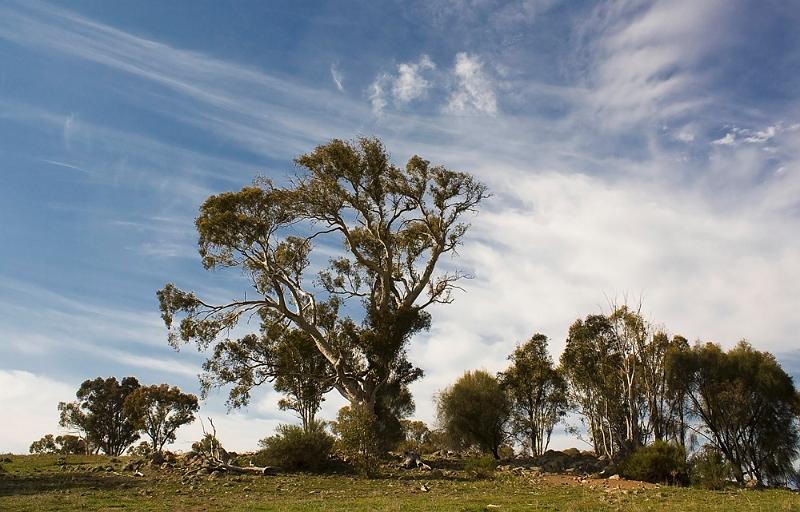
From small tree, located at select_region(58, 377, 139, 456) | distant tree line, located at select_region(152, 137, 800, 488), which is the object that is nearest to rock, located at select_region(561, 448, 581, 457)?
distant tree line, located at select_region(152, 137, 800, 488)

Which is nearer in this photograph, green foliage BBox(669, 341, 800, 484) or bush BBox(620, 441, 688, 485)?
bush BBox(620, 441, 688, 485)

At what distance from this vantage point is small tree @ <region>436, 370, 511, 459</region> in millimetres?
40344

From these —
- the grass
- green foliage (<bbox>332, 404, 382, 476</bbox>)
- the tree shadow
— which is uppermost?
green foliage (<bbox>332, 404, 382, 476</bbox>)

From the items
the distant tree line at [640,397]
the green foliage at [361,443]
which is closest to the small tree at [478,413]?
the distant tree line at [640,397]

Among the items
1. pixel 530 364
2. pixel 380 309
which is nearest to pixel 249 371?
pixel 380 309

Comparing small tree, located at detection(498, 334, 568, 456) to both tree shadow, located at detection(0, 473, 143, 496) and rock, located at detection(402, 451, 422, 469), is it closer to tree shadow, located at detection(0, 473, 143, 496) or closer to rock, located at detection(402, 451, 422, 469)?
rock, located at detection(402, 451, 422, 469)

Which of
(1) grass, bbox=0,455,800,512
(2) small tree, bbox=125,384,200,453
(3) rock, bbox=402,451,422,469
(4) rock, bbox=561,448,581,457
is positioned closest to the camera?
(1) grass, bbox=0,455,800,512

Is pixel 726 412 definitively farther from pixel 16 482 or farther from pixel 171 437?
pixel 171 437

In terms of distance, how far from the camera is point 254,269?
35031 mm

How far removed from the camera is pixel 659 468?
27.4 m

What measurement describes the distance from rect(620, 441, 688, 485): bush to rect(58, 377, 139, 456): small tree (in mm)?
54337

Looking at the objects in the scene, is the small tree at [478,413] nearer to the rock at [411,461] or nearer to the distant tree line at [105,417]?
the rock at [411,461]

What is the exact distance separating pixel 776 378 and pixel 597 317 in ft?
41.0

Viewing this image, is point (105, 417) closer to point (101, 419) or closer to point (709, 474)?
point (101, 419)
